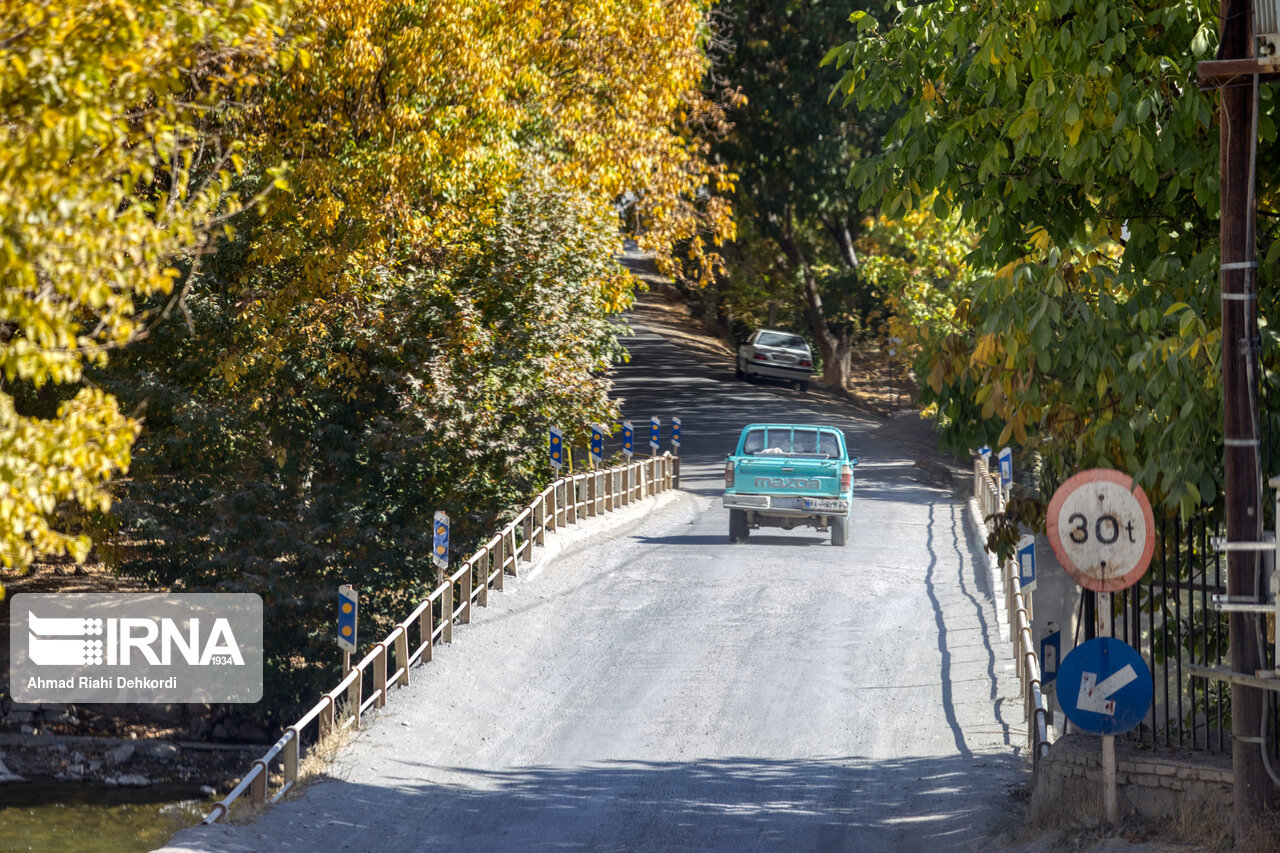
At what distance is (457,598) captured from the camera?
18172 millimetres

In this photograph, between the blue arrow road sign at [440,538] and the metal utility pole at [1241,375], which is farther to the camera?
the blue arrow road sign at [440,538]

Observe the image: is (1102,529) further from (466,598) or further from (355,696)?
(466,598)

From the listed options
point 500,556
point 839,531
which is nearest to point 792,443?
point 839,531

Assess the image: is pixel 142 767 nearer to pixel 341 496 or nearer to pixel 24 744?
pixel 24 744

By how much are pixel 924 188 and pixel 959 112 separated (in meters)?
0.66

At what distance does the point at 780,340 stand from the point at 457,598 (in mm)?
31386

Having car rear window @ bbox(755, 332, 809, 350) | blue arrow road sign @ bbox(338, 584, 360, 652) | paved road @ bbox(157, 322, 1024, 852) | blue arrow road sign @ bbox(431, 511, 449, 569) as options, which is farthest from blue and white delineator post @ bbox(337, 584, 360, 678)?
car rear window @ bbox(755, 332, 809, 350)

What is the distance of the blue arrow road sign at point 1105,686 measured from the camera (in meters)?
7.98

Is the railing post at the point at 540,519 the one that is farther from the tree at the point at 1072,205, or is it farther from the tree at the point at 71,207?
the tree at the point at 71,207

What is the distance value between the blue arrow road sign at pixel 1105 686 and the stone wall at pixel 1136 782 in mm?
749

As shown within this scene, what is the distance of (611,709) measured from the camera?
14.0m

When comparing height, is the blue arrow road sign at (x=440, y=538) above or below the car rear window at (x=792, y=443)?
below

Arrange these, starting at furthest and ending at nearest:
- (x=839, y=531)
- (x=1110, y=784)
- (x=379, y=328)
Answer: (x=839, y=531) < (x=379, y=328) < (x=1110, y=784)

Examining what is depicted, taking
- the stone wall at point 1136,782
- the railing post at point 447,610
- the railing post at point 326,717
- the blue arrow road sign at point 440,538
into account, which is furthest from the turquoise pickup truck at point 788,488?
the stone wall at point 1136,782
